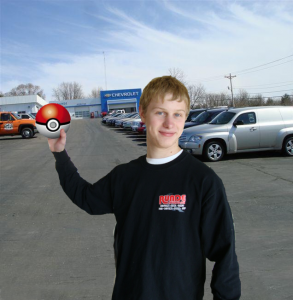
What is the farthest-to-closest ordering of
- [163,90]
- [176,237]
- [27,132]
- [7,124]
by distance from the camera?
[27,132] → [7,124] → [163,90] → [176,237]

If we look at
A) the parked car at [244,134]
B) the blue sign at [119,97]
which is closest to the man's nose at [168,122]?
the parked car at [244,134]

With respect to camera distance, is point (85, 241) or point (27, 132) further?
point (27, 132)

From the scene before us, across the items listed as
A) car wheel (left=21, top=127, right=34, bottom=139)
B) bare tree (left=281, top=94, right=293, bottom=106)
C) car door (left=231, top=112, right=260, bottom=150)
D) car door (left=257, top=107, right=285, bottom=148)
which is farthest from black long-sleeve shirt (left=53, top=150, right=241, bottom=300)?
bare tree (left=281, top=94, right=293, bottom=106)

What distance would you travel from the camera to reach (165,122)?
180cm

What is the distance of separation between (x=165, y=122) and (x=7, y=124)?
76.1 ft

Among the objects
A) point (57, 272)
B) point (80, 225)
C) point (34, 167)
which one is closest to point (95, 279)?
point (57, 272)

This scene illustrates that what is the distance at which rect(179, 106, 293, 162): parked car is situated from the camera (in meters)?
11.2

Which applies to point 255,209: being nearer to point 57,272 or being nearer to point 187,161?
point 57,272

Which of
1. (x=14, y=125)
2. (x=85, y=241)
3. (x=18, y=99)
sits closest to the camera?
(x=85, y=241)

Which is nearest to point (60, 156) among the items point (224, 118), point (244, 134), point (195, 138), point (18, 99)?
point (195, 138)

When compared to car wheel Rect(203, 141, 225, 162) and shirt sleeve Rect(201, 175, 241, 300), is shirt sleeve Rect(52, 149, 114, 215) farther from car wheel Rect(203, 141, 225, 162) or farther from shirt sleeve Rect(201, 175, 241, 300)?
car wheel Rect(203, 141, 225, 162)

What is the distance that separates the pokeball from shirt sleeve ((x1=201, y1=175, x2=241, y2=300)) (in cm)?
92

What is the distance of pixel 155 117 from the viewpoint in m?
1.81

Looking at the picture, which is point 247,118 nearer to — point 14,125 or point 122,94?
point 14,125
